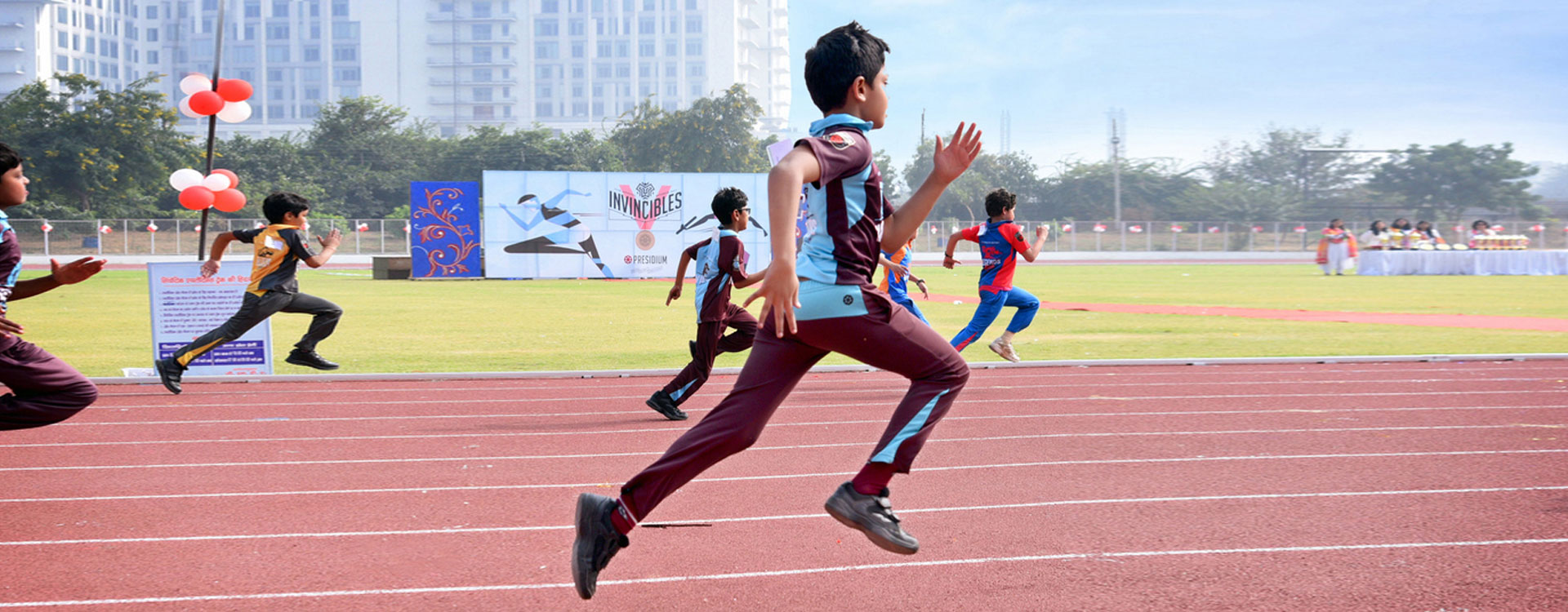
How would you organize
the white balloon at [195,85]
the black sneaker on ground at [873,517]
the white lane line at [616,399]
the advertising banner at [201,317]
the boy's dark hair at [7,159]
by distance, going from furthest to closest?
the white balloon at [195,85] → the advertising banner at [201,317] → the white lane line at [616,399] → the boy's dark hair at [7,159] → the black sneaker on ground at [873,517]

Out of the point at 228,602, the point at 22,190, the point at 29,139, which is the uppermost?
the point at 29,139

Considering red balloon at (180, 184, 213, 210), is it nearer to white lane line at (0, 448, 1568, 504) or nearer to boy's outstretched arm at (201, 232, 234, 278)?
boy's outstretched arm at (201, 232, 234, 278)

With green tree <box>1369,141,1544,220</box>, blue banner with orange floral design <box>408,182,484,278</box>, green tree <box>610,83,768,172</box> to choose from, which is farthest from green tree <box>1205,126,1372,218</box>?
blue banner with orange floral design <box>408,182,484,278</box>

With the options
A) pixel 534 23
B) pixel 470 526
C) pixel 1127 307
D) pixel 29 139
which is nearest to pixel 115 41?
pixel 534 23

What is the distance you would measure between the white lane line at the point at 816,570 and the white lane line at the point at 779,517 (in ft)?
2.40

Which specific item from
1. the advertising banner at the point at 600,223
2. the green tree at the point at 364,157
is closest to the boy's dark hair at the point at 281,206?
the advertising banner at the point at 600,223

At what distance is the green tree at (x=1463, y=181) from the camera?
7600 centimetres

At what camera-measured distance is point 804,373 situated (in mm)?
3490

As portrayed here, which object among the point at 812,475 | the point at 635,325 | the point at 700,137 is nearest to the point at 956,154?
the point at 812,475

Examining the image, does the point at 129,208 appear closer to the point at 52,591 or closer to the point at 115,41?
the point at 52,591

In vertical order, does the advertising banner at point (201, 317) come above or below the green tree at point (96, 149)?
below

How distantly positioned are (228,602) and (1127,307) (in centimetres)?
1712

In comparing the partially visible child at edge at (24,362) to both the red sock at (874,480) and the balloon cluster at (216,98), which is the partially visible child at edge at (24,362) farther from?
the balloon cluster at (216,98)

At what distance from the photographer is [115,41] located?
127125mm
